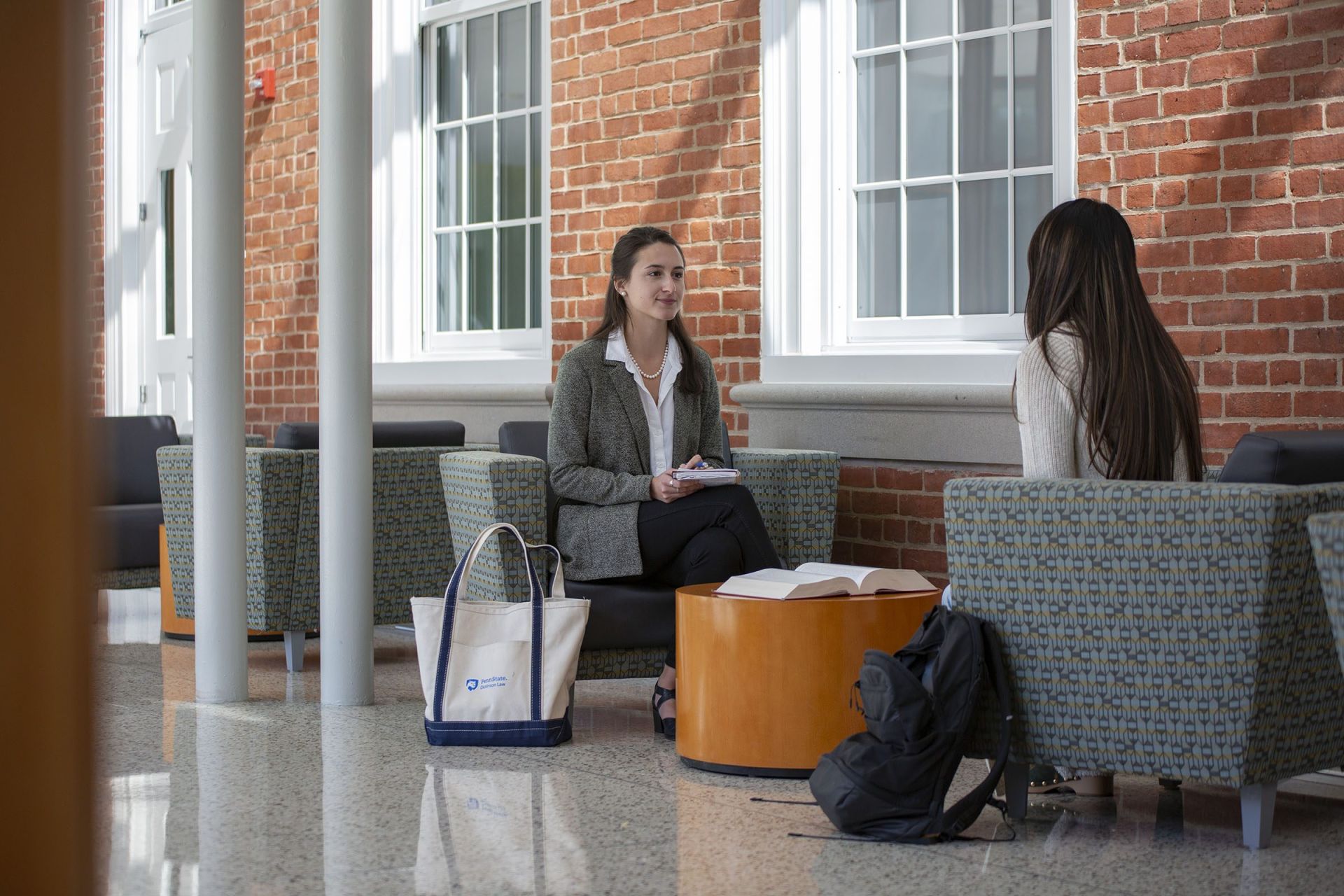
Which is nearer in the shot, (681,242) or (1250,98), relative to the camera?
(1250,98)

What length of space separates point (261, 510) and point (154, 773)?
5.02 ft

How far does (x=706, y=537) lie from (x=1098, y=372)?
1.24 meters

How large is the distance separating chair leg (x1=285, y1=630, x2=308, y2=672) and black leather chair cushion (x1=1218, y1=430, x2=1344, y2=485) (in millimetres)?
3121

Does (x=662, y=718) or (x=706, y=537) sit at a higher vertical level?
(x=706, y=537)

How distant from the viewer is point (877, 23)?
4.83m

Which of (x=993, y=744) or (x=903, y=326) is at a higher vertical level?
(x=903, y=326)

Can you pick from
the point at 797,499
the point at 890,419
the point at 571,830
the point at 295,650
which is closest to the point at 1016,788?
the point at 571,830

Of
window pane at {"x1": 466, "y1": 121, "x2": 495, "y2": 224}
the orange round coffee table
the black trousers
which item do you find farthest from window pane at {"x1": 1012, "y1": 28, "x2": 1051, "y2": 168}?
window pane at {"x1": 466, "y1": 121, "x2": 495, "y2": 224}

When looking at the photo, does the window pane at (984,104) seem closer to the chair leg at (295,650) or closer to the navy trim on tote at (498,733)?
the navy trim on tote at (498,733)

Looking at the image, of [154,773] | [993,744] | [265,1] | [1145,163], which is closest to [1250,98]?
[1145,163]

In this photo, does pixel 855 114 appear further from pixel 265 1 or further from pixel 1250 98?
pixel 265 1

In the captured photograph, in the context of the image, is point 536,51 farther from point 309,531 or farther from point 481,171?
point 309,531

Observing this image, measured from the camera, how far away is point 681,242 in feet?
17.4

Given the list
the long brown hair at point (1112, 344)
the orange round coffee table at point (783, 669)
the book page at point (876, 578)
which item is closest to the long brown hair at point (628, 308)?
the book page at point (876, 578)
